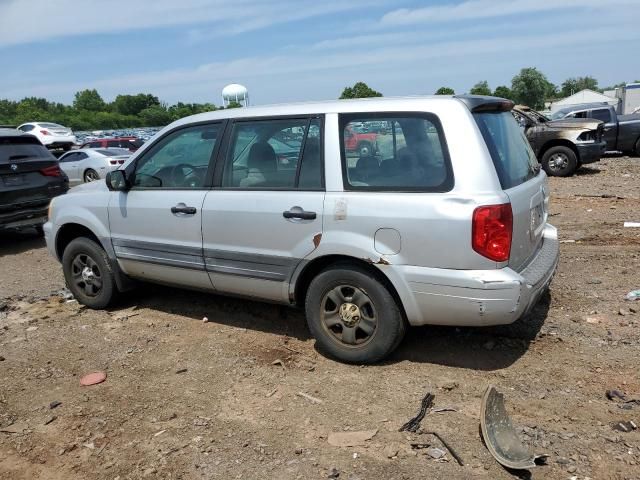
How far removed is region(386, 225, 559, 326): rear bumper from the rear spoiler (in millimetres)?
1102

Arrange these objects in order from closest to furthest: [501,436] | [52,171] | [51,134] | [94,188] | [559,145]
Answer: [501,436] → [94,188] → [52,171] → [559,145] → [51,134]

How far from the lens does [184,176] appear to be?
185 inches

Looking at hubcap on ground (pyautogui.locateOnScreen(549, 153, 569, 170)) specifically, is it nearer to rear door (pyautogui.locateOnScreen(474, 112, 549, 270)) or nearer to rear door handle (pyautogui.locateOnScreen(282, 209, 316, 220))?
rear door (pyautogui.locateOnScreen(474, 112, 549, 270))

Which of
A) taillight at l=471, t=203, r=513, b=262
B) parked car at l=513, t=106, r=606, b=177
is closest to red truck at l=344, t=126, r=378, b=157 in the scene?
taillight at l=471, t=203, r=513, b=262

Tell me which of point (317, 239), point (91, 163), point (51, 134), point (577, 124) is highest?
point (51, 134)

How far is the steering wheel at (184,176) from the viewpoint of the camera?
15.1ft

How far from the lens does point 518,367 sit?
3920 mm

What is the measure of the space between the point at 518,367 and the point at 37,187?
24.6 ft

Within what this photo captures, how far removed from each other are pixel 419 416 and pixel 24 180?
24.2ft

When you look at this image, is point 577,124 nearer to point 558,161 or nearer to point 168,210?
point 558,161

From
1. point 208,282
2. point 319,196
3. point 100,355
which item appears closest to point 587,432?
point 319,196

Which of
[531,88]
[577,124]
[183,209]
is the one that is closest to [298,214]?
[183,209]

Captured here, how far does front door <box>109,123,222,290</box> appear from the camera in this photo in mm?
4562

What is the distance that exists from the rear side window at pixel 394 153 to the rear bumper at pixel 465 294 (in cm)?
56
